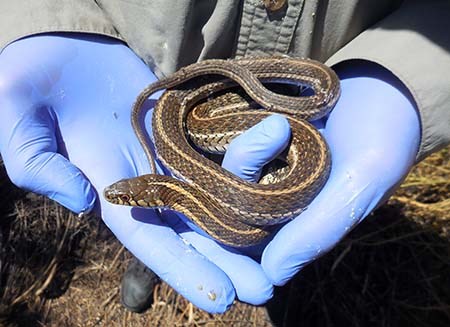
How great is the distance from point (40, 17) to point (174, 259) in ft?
2.43

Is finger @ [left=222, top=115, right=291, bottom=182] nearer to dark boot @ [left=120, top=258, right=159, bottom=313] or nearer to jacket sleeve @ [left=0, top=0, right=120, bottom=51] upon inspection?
jacket sleeve @ [left=0, top=0, right=120, bottom=51]

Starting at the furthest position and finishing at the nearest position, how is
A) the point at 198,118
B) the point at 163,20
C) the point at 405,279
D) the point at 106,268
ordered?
the point at 106,268 → the point at 405,279 → the point at 198,118 → the point at 163,20

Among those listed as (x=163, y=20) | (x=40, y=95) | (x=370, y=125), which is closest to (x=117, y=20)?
(x=163, y=20)

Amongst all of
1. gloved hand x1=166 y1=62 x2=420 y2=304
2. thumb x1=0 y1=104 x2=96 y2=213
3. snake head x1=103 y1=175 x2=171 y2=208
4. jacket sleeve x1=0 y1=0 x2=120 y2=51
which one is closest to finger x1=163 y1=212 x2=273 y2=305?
gloved hand x1=166 y1=62 x2=420 y2=304

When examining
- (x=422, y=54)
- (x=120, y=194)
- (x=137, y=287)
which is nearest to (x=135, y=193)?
(x=120, y=194)

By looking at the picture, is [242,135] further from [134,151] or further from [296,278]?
[296,278]

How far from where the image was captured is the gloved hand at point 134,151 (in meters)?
1.55

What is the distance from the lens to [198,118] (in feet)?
5.91

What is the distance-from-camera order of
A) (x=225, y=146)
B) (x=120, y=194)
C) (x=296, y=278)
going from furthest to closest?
(x=296, y=278)
(x=225, y=146)
(x=120, y=194)

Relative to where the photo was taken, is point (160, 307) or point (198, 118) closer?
point (198, 118)

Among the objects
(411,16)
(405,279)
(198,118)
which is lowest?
(405,279)

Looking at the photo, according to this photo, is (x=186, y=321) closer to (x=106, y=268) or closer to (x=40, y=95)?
(x=106, y=268)

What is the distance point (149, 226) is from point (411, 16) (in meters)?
0.87

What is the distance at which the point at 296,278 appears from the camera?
2.56m
